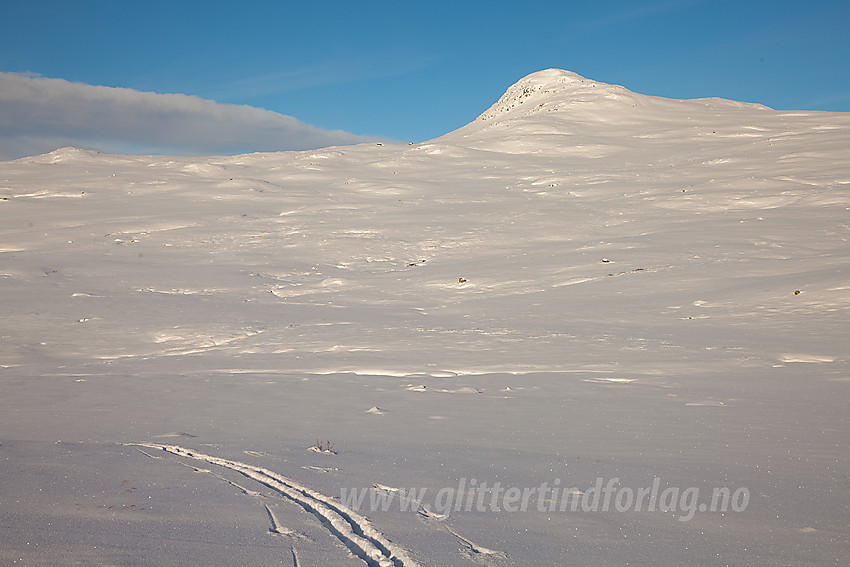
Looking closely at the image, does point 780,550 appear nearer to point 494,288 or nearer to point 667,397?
point 667,397

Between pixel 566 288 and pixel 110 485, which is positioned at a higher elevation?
pixel 566 288

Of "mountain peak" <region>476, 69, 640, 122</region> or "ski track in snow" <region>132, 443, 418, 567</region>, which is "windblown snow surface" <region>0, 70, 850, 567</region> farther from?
"mountain peak" <region>476, 69, 640, 122</region>

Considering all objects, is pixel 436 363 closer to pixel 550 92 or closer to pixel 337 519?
pixel 337 519

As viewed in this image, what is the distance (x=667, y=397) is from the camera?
877 cm

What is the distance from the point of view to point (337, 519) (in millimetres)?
5070

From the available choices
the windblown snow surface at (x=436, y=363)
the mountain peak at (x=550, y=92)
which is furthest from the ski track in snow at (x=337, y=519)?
the mountain peak at (x=550, y=92)

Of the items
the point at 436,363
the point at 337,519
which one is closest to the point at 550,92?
the point at 436,363

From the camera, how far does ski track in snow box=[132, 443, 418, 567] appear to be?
4.45 m

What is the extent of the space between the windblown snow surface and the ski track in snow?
31mm

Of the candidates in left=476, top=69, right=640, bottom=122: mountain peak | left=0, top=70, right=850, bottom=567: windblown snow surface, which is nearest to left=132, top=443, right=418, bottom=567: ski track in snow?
left=0, top=70, right=850, bottom=567: windblown snow surface

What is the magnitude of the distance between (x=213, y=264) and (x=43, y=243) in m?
7.15

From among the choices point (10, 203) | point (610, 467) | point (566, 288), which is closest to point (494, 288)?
point (566, 288)

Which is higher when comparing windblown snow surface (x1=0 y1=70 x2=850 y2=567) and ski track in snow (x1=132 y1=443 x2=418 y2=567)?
windblown snow surface (x1=0 y1=70 x2=850 y2=567)

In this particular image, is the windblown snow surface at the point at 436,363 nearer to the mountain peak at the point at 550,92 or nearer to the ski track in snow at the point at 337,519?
the ski track in snow at the point at 337,519
